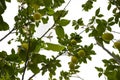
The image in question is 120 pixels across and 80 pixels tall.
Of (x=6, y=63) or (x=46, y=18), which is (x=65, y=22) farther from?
(x=46, y=18)

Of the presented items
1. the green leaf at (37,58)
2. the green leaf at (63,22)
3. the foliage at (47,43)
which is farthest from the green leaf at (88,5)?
the green leaf at (37,58)

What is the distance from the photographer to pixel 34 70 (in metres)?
1.81

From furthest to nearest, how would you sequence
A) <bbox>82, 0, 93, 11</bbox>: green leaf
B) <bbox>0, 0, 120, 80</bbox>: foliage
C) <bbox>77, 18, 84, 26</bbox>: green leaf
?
<bbox>82, 0, 93, 11</bbox>: green leaf
<bbox>77, 18, 84, 26</bbox>: green leaf
<bbox>0, 0, 120, 80</bbox>: foliage

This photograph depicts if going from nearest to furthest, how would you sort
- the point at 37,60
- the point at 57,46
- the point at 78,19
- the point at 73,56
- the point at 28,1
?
the point at 57,46
the point at 37,60
the point at 28,1
the point at 73,56
the point at 78,19

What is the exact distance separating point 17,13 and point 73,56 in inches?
41.4

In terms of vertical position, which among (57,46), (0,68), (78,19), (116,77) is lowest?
(116,77)

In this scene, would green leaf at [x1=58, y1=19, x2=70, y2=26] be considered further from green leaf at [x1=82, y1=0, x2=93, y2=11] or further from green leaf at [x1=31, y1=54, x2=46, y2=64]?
green leaf at [x1=82, y1=0, x2=93, y2=11]

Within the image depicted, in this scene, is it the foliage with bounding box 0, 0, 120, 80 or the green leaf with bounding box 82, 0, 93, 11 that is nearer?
the foliage with bounding box 0, 0, 120, 80

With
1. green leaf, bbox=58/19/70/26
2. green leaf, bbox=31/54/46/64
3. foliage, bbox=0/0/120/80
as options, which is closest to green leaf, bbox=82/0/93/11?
foliage, bbox=0/0/120/80

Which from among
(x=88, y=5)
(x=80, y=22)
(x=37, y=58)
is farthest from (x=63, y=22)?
(x=88, y=5)

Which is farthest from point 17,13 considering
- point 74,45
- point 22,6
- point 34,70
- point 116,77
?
point 116,77

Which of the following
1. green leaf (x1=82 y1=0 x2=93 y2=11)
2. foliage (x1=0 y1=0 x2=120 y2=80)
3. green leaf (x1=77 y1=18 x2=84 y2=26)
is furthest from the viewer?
green leaf (x1=82 y1=0 x2=93 y2=11)

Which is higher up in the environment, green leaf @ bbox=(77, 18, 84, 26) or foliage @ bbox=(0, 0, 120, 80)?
green leaf @ bbox=(77, 18, 84, 26)

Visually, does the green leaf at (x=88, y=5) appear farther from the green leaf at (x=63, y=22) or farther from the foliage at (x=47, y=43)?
the green leaf at (x=63, y=22)
